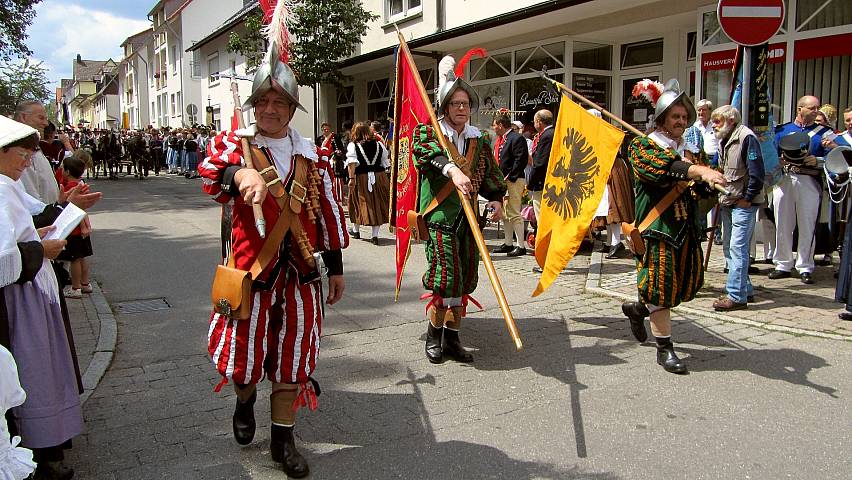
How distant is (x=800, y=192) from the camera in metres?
7.86

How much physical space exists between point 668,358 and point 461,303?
155 centimetres

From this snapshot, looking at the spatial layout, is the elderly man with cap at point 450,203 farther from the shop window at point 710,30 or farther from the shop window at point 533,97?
the shop window at point 533,97

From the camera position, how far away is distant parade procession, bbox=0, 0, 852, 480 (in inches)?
131

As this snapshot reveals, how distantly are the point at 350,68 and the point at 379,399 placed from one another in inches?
711

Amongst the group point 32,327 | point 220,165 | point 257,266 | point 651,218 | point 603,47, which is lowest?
point 32,327

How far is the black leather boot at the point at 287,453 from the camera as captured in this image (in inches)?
131

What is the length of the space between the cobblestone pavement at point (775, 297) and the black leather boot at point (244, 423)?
Answer: 14.6 feet

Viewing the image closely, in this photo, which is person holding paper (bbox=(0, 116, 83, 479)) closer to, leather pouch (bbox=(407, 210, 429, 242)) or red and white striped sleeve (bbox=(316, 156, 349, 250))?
red and white striped sleeve (bbox=(316, 156, 349, 250))

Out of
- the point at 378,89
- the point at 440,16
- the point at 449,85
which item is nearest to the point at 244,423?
the point at 449,85

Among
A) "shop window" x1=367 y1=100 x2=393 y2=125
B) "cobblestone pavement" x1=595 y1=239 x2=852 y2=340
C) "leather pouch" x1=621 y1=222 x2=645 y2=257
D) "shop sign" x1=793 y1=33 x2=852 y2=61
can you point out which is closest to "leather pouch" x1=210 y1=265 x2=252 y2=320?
"leather pouch" x1=621 y1=222 x2=645 y2=257

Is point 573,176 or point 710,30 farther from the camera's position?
point 710,30

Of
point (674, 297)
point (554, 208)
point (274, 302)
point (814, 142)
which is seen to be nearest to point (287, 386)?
point (274, 302)

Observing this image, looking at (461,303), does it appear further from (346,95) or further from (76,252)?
(346,95)

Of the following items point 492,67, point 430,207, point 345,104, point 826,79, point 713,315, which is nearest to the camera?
point 430,207
